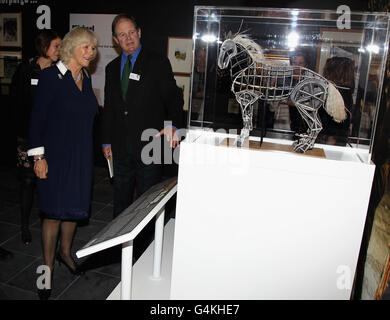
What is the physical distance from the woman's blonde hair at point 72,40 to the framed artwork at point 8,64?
376cm

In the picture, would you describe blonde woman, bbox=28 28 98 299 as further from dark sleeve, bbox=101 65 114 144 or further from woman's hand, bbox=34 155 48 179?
dark sleeve, bbox=101 65 114 144

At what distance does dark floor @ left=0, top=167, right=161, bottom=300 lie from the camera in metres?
2.49

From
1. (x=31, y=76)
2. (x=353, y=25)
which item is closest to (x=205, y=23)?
(x=353, y=25)

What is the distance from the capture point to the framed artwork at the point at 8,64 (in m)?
5.38

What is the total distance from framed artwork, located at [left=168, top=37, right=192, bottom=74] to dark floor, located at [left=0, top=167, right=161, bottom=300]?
2.13 m

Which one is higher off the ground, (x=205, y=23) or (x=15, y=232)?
(x=205, y=23)

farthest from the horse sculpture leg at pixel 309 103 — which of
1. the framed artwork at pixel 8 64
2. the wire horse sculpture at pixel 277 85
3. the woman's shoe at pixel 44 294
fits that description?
the framed artwork at pixel 8 64

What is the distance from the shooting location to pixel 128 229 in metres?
1.37

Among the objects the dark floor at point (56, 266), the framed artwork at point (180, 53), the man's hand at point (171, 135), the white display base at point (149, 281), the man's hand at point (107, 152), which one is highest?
the framed artwork at point (180, 53)

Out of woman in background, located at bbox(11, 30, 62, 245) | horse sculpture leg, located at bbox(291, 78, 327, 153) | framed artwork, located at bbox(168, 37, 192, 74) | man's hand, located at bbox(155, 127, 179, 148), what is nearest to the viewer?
horse sculpture leg, located at bbox(291, 78, 327, 153)

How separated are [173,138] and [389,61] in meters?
1.13

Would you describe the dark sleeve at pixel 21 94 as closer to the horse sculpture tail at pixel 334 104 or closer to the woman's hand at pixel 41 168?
the woman's hand at pixel 41 168

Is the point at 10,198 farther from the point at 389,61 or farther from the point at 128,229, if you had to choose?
the point at 389,61

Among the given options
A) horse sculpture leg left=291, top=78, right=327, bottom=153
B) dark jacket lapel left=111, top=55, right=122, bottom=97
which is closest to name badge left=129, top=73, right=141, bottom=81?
dark jacket lapel left=111, top=55, right=122, bottom=97
